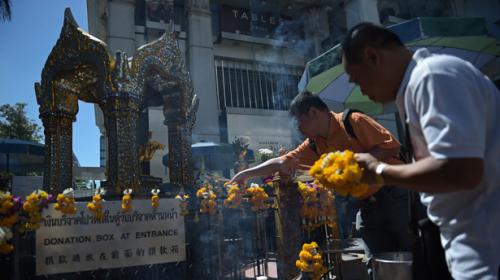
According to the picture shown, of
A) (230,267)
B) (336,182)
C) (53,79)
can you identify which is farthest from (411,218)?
(53,79)

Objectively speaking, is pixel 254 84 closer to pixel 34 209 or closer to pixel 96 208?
pixel 96 208

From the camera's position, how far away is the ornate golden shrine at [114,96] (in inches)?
204

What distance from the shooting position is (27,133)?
71.2ft

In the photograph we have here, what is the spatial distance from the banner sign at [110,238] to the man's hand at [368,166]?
3.34 m

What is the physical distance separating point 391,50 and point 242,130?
16.0 meters

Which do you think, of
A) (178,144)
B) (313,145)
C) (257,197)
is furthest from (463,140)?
(178,144)

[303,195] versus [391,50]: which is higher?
[391,50]

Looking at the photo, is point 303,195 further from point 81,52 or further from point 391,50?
point 81,52

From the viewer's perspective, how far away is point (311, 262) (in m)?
3.69

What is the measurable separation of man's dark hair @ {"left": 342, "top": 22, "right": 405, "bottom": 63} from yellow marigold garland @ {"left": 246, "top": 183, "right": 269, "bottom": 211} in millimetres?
3292

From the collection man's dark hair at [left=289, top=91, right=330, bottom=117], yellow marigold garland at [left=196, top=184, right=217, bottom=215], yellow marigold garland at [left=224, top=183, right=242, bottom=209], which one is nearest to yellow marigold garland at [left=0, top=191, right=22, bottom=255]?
yellow marigold garland at [left=196, top=184, right=217, bottom=215]

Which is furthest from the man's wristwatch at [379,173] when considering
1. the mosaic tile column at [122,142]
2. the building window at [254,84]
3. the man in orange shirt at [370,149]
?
the building window at [254,84]

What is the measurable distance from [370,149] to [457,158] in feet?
5.50

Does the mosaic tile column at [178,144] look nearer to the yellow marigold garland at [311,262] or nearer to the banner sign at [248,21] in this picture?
the yellow marigold garland at [311,262]
